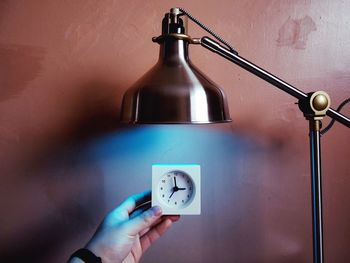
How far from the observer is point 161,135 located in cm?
95

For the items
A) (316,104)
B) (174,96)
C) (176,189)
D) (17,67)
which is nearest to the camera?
(174,96)

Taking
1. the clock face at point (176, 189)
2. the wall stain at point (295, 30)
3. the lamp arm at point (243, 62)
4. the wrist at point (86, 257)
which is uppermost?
the wall stain at point (295, 30)

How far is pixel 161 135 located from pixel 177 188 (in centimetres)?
26

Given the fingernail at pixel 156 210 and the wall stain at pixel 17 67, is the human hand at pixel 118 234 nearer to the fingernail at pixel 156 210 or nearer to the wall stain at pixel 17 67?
the fingernail at pixel 156 210

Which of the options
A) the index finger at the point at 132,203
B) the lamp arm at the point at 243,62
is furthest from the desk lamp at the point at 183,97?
the index finger at the point at 132,203

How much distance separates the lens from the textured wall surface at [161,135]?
922 mm

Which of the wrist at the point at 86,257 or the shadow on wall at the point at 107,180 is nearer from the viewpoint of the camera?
the wrist at the point at 86,257

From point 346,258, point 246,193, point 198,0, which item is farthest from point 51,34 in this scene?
point 346,258

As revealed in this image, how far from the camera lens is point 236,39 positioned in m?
0.93

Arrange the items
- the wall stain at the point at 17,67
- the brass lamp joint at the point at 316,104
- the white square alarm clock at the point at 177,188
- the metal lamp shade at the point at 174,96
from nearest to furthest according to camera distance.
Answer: the metal lamp shade at the point at 174,96, the brass lamp joint at the point at 316,104, the white square alarm clock at the point at 177,188, the wall stain at the point at 17,67

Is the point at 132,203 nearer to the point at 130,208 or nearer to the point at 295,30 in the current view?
the point at 130,208

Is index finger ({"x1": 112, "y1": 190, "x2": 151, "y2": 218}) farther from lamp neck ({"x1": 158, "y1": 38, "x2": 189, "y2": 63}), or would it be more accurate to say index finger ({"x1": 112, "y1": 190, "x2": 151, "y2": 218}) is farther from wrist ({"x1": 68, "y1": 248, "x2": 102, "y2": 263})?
lamp neck ({"x1": 158, "y1": 38, "x2": 189, "y2": 63})

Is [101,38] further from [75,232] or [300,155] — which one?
[300,155]

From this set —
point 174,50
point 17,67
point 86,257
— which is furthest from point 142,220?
point 17,67
